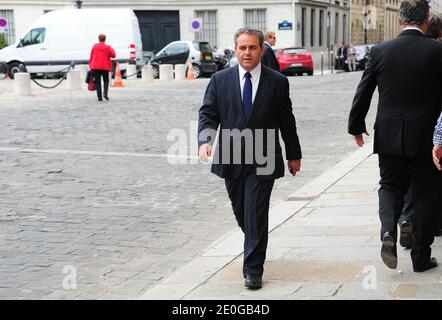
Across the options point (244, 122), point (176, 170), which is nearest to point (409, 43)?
point (244, 122)

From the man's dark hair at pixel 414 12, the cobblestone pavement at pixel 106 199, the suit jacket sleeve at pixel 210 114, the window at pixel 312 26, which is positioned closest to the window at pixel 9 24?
the window at pixel 312 26

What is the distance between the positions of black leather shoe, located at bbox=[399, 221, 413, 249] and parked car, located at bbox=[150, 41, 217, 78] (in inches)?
1133

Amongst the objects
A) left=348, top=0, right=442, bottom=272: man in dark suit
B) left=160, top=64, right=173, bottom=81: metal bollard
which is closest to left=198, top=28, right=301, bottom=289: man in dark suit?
left=348, top=0, right=442, bottom=272: man in dark suit

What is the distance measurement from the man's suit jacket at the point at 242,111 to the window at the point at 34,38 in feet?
97.6

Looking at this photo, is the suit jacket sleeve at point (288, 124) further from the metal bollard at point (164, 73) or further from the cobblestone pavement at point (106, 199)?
the metal bollard at point (164, 73)

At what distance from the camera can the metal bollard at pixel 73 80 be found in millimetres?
24741

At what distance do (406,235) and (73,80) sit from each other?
20710mm

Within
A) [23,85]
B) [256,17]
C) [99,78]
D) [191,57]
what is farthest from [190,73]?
[256,17]

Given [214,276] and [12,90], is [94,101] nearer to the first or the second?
[12,90]

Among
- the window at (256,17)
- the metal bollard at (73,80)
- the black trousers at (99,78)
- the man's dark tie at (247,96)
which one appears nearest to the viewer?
the man's dark tie at (247,96)

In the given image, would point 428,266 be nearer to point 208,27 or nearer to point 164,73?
point 164,73

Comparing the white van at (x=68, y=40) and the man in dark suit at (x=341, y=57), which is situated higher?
the white van at (x=68, y=40)

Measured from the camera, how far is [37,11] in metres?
43.6
